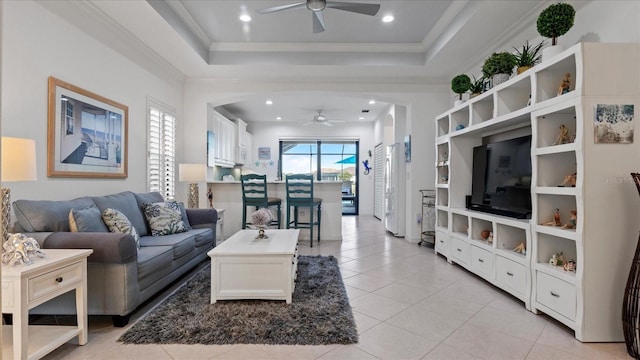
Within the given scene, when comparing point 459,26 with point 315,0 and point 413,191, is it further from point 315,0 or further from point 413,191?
point 413,191

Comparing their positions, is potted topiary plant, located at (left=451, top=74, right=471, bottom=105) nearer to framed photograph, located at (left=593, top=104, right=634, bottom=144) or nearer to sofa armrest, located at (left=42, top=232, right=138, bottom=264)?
framed photograph, located at (left=593, top=104, right=634, bottom=144)

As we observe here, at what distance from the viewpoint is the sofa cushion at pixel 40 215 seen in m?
2.53

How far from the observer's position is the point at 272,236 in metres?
3.53

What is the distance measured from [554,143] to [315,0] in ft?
7.87

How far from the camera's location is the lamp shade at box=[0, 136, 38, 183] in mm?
2127

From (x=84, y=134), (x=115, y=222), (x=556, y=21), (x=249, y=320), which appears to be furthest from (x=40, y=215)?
(x=556, y=21)

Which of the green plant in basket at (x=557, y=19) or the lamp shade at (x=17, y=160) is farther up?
the green plant in basket at (x=557, y=19)

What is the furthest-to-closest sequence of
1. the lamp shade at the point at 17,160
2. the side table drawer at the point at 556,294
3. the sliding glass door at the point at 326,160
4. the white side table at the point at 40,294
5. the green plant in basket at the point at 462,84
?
the sliding glass door at the point at 326,160 → the green plant in basket at the point at 462,84 → the side table drawer at the point at 556,294 → the lamp shade at the point at 17,160 → the white side table at the point at 40,294

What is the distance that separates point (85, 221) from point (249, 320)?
4.99ft

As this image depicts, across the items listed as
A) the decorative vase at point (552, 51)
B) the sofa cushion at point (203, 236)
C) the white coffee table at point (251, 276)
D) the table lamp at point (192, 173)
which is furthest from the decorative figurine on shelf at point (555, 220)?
the table lamp at point (192, 173)

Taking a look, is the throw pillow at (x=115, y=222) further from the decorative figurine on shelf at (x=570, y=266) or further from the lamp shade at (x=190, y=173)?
the decorative figurine on shelf at (x=570, y=266)

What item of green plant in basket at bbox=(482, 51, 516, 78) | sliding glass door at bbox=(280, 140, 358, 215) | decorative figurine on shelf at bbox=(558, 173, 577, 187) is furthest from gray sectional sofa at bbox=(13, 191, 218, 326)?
sliding glass door at bbox=(280, 140, 358, 215)

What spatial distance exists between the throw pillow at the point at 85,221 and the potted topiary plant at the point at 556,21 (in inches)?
153

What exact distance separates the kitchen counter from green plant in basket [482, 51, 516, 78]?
9.44 feet
